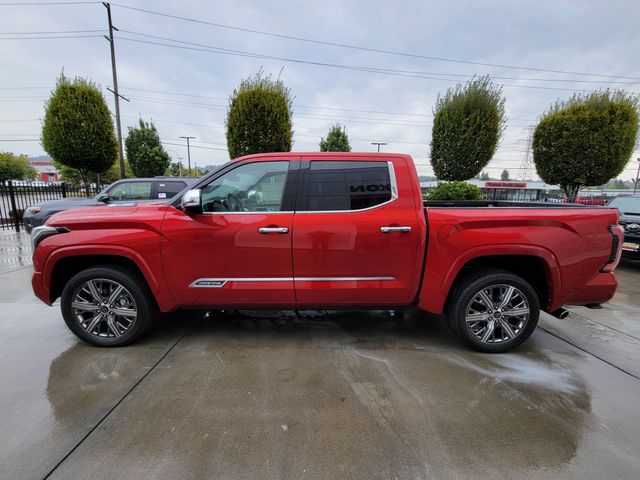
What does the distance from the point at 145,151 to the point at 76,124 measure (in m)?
13.9

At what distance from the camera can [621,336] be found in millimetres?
3678

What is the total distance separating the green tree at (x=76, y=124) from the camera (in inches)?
453

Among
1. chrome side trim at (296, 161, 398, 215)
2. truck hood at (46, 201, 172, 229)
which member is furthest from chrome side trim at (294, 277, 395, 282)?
truck hood at (46, 201, 172, 229)

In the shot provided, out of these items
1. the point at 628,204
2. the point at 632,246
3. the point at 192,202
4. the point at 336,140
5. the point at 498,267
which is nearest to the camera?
the point at 192,202

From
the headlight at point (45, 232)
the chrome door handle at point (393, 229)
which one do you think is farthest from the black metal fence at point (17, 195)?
the chrome door handle at point (393, 229)

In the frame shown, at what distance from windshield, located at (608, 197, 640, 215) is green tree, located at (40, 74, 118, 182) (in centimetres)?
1580

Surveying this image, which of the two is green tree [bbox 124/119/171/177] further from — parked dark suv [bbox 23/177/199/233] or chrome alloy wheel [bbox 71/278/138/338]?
chrome alloy wheel [bbox 71/278/138/338]

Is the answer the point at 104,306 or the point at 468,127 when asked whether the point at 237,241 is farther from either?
the point at 468,127

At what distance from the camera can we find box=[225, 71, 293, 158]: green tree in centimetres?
992

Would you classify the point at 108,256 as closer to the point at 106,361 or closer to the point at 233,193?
the point at 106,361

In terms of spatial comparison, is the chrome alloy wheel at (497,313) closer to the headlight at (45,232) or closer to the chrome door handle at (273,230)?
the chrome door handle at (273,230)

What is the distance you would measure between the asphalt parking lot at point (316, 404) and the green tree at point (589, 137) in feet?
26.1

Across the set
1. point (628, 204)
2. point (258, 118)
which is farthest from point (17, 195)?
point (628, 204)

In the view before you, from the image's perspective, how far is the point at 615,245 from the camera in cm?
306
